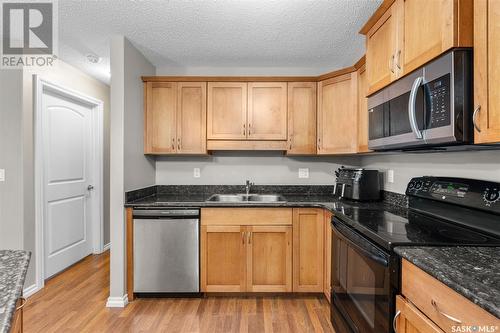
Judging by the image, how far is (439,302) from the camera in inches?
35.4

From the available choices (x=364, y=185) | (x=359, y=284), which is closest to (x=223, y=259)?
(x=359, y=284)

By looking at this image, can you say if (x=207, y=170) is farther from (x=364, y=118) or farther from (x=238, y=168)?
(x=364, y=118)

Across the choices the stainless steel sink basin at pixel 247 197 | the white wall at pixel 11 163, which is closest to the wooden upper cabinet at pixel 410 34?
the stainless steel sink basin at pixel 247 197

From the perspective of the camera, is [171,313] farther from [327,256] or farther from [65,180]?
[65,180]

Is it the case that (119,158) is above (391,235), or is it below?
above

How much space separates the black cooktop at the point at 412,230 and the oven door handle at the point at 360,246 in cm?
4

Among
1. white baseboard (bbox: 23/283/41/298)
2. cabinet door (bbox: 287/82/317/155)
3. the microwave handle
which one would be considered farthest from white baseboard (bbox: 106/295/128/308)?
the microwave handle

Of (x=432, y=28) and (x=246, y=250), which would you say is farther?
(x=246, y=250)

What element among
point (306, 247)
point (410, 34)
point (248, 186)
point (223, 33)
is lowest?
point (306, 247)

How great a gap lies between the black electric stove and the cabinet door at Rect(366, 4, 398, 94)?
2.39ft

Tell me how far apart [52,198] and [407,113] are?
135 inches

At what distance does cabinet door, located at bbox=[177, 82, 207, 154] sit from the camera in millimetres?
2844

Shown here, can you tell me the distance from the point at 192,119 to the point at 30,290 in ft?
7.46

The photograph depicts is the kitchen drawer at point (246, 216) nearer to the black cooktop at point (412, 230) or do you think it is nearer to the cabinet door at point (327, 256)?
the cabinet door at point (327, 256)
